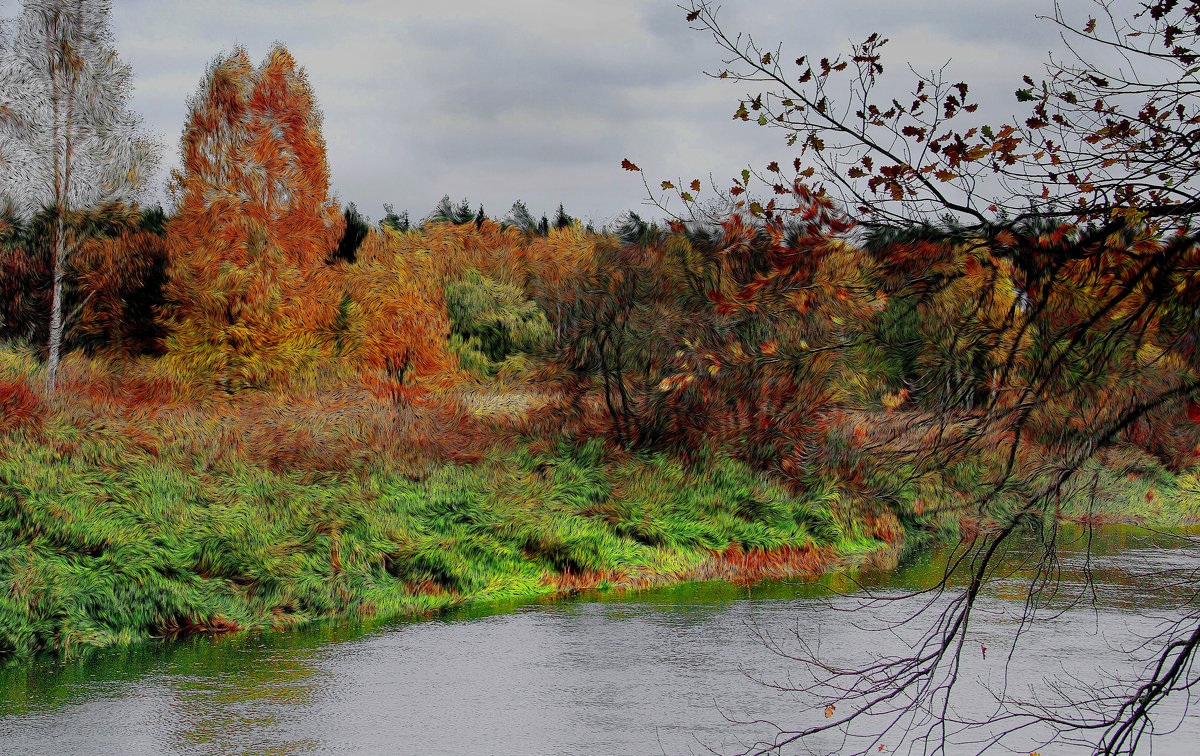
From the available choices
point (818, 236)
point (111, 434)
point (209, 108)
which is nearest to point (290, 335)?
point (209, 108)

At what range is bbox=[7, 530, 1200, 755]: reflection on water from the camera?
7.04m

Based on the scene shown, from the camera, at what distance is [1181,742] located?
6949mm

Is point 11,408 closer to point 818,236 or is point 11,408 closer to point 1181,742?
point 818,236

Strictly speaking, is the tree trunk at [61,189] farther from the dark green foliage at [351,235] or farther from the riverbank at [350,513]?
the dark green foliage at [351,235]

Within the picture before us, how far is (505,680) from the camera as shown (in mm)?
8664

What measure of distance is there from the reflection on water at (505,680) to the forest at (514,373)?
1242 millimetres

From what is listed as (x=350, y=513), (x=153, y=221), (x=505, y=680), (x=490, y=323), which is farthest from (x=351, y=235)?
(x=505, y=680)

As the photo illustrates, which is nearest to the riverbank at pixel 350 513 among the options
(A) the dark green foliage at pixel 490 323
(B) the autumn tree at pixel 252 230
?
(B) the autumn tree at pixel 252 230

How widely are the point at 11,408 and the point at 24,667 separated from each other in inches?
249

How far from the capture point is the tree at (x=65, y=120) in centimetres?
2344

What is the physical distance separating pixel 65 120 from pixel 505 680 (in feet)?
66.5

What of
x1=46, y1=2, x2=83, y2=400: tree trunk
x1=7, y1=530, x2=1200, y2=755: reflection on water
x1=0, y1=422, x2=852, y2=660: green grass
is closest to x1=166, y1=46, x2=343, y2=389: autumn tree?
x1=46, y1=2, x2=83, y2=400: tree trunk

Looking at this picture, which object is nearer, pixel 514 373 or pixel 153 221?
pixel 514 373

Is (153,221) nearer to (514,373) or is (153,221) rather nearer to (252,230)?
(252,230)
